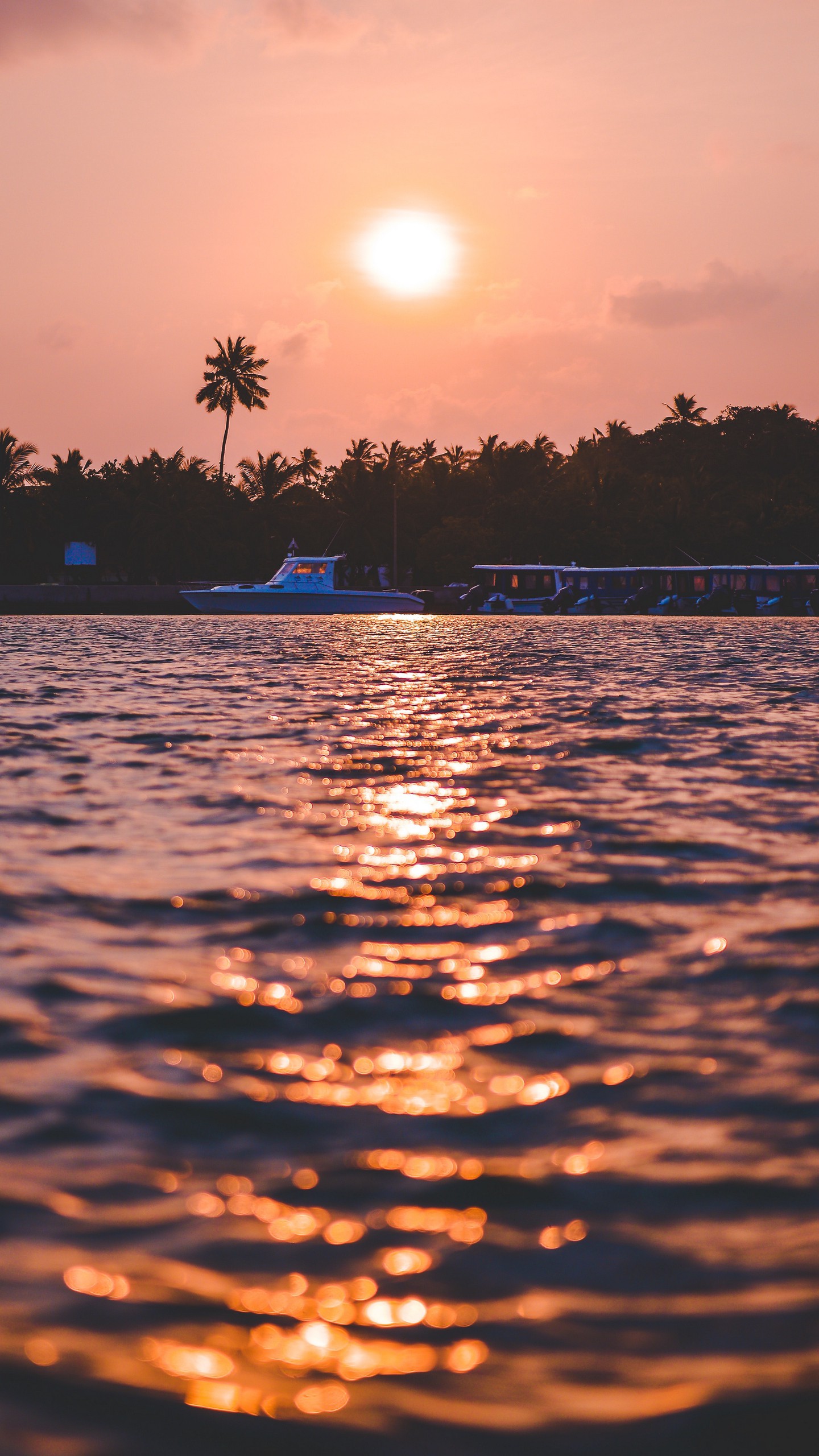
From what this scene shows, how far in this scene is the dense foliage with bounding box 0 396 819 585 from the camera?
71.4 metres

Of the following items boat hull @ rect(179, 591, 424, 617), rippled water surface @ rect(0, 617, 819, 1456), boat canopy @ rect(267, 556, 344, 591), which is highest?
boat canopy @ rect(267, 556, 344, 591)

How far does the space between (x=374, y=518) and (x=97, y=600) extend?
61.0ft

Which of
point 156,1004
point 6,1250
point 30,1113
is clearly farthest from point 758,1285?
point 156,1004

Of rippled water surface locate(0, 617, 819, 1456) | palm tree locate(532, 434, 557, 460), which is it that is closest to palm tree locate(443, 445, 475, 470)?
palm tree locate(532, 434, 557, 460)

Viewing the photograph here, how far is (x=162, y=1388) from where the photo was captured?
265cm

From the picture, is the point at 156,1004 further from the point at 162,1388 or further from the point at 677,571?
the point at 677,571

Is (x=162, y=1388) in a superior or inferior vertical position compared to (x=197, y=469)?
inferior

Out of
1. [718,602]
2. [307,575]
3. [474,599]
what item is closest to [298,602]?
[307,575]

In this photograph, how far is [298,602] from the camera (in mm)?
59375

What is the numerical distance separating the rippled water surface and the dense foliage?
211ft

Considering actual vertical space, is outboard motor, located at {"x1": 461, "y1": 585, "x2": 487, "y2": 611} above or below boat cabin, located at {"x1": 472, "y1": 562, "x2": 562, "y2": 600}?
below

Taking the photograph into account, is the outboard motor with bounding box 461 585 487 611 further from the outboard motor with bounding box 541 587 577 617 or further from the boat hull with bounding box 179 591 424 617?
the boat hull with bounding box 179 591 424 617

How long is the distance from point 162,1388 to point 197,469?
7630 centimetres

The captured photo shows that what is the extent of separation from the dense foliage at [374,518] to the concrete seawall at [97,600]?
100 inches
